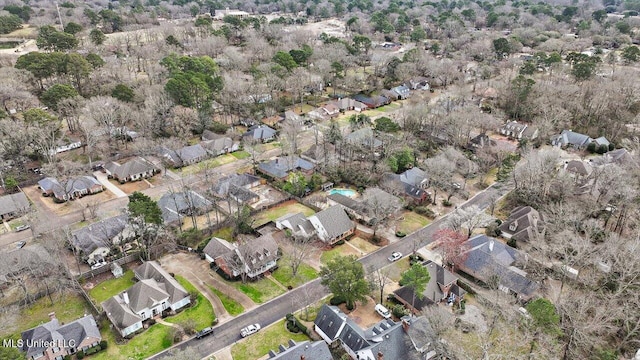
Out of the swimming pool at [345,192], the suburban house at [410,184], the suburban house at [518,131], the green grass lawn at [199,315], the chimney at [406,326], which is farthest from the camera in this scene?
the suburban house at [518,131]

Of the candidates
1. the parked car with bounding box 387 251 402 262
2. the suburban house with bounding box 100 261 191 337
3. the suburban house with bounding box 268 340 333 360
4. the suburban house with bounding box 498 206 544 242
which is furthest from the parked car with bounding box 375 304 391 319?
the suburban house with bounding box 498 206 544 242

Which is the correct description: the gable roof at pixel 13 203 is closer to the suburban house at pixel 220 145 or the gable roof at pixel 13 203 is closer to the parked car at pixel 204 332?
the suburban house at pixel 220 145

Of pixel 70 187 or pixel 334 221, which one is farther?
pixel 70 187

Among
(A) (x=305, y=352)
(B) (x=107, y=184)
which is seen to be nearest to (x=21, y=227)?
(B) (x=107, y=184)

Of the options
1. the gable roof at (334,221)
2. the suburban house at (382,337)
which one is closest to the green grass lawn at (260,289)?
the suburban house at (382,337)

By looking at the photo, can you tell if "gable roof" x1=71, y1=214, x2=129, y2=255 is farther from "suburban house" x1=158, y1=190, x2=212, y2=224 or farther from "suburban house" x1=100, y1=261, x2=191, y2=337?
"suburban house" x1=100, y1=261, x2=191, y2=337

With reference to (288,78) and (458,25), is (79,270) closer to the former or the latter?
(288,78)

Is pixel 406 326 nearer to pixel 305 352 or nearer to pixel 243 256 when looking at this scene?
pixel 305 352
